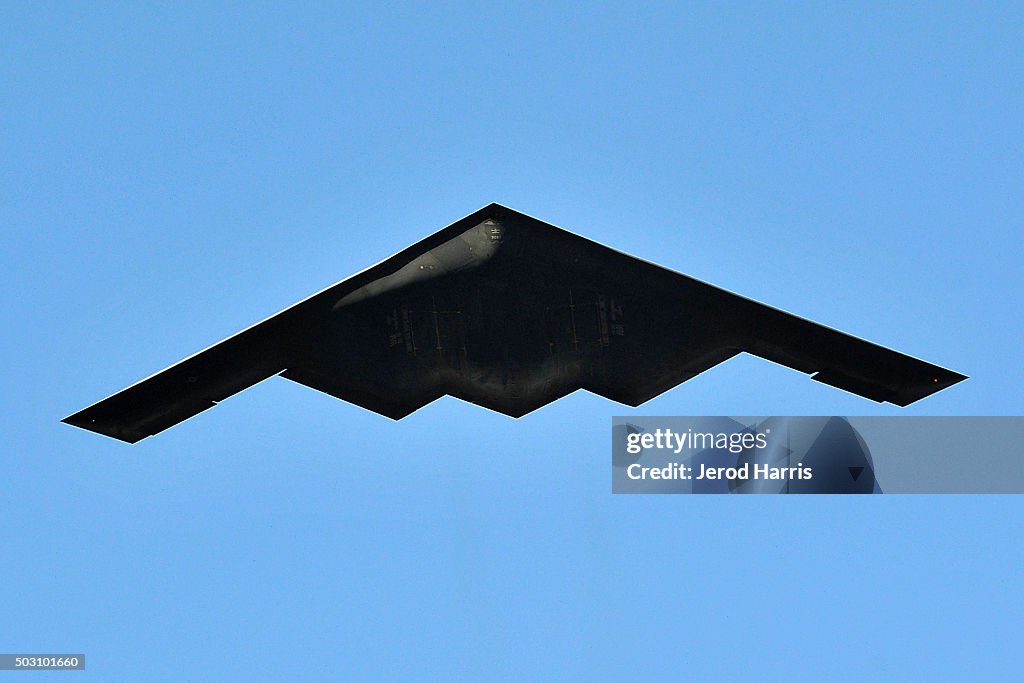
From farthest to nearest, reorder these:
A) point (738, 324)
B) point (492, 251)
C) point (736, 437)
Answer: point (736, 437), point (738, 324), point (492, 251)

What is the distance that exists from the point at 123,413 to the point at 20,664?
531 centimetres

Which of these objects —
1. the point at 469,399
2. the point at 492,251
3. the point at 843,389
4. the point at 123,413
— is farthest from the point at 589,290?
the point at 123,413

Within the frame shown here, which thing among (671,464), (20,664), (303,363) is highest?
(303,363)

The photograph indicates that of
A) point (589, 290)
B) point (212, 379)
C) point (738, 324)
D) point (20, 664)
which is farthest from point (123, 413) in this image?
point (738, 324)

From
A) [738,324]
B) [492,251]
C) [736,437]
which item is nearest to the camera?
[492,251]

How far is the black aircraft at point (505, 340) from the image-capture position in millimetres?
21828

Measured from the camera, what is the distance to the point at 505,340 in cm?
2323

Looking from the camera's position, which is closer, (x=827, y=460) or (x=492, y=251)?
(x=492, y=251)

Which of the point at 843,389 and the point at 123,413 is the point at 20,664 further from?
the point at 843,389

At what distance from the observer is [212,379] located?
77.7 feet

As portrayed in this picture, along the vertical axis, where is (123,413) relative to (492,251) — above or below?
below

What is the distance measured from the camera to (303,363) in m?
23.8

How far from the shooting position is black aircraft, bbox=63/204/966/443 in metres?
21.8

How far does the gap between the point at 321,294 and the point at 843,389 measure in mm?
10162
